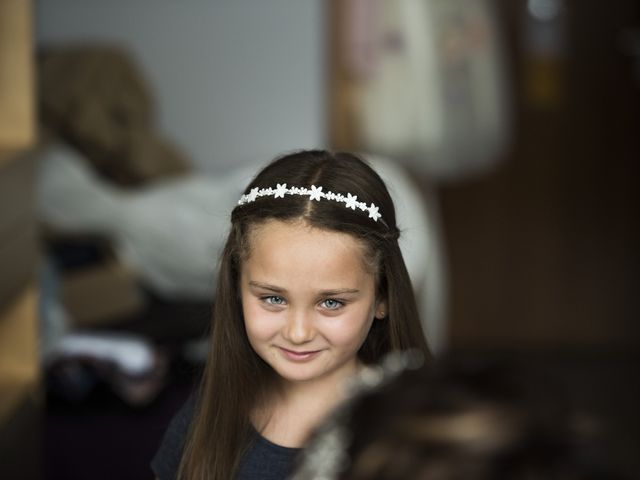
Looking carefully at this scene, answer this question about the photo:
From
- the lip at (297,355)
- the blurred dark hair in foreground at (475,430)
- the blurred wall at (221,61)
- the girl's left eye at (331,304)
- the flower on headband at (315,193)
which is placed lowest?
the lip at (297,355)

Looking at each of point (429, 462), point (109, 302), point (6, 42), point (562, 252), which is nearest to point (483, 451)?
point (429, 462)

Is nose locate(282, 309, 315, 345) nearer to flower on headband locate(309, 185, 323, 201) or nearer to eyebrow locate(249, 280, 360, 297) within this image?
eyebrow locate(249, 280, 360, 297)

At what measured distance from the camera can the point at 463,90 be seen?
147 inches

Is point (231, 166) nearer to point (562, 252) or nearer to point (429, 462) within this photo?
point (562, 252)

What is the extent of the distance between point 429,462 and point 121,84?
3059 millimetres

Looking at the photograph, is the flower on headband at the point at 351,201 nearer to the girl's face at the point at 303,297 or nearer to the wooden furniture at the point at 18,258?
the girl's face at the point at 303,297

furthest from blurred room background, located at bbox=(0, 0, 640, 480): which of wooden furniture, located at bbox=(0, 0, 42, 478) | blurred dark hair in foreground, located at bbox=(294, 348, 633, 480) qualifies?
blurred dark hair in foreground, located at bbox=(294, 348, 633, 480)

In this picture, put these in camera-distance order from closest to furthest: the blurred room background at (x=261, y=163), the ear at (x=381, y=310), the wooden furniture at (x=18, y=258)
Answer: the ear at (x=381, y=310)
the wooden furniture at (x=18, y=258)
the blurred room background at (x=261, y=163)

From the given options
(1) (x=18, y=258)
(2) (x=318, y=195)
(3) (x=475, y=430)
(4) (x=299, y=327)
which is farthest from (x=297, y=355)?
(1) (x=18, y=258)

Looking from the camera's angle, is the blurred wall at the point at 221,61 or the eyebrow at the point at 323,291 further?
the blurred wall at the point at 221,61

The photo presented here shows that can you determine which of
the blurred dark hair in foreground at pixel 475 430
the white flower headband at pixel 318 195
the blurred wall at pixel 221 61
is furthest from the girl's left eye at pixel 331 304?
the blurred wall at pixel 221 61

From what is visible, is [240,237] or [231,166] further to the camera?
[231,166]

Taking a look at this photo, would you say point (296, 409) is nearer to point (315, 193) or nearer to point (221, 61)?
point (315, 193)

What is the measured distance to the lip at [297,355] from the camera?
1317 millimetres
